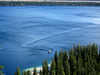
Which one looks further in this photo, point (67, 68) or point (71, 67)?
point (71, 67)

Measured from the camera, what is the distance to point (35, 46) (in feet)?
91.0

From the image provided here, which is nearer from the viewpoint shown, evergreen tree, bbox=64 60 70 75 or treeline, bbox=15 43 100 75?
treeline, bbox=15 43 100 75

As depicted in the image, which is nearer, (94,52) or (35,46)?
(94,52)

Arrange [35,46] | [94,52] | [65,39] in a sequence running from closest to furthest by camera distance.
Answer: [94,52] → [35,46] → [65,39]

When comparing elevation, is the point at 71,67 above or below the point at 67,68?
below

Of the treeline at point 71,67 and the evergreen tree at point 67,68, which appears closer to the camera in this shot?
the treeline at point 71,67

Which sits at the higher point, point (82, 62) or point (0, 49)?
point (82, 62)

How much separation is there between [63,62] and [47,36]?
1471cm

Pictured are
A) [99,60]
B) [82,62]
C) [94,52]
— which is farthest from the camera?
[94,52]

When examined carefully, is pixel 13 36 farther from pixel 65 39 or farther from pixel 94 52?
pixel 94 52

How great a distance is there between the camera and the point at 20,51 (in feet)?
86.0

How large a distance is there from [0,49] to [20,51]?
2778 millimetres

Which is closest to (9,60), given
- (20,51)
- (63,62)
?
(20,51)

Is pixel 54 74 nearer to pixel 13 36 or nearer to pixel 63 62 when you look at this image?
pixel 63 62
